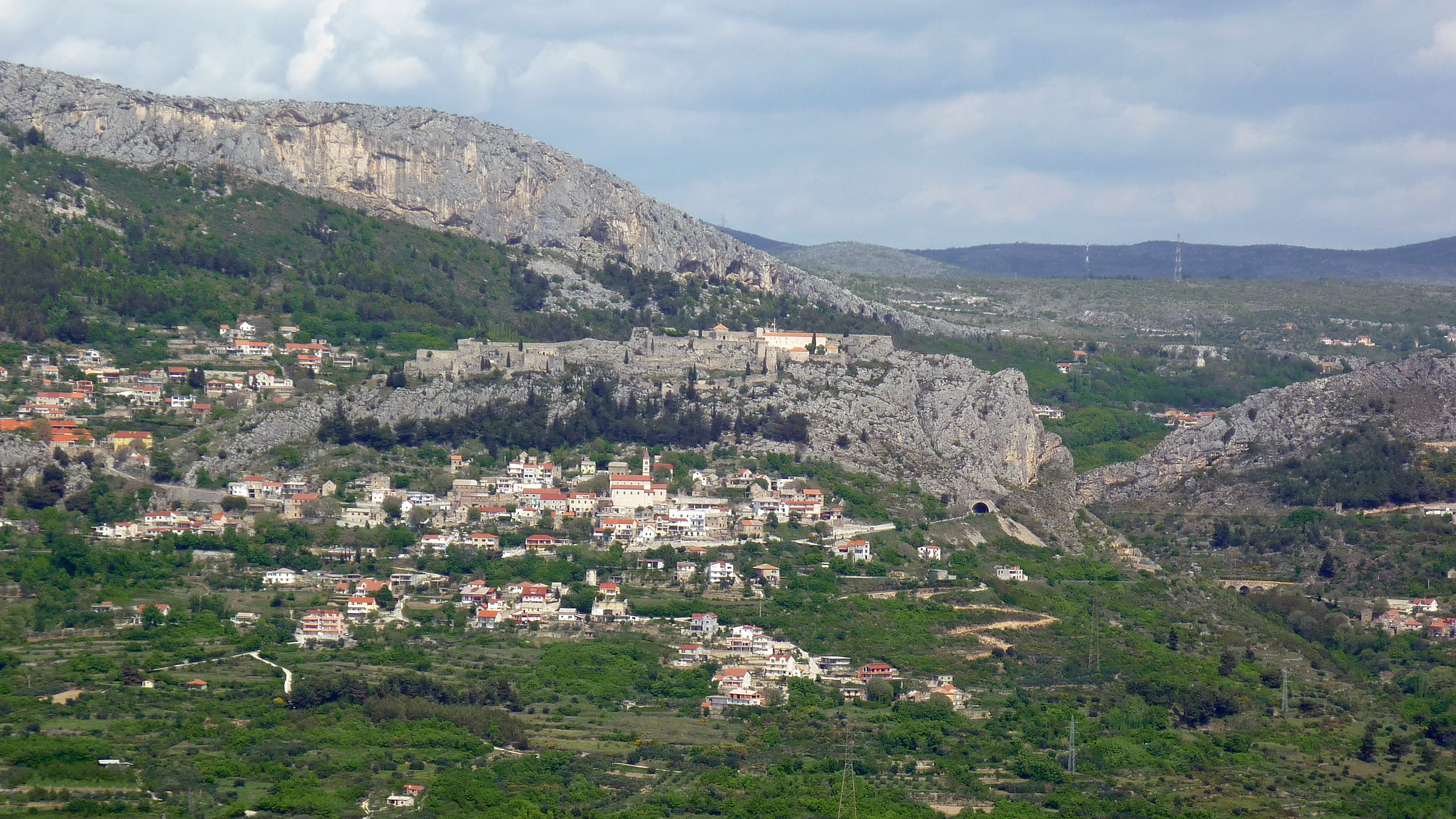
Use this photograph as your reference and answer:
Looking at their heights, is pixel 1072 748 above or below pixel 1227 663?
below

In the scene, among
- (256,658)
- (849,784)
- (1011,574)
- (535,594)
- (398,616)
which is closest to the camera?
(849,784)

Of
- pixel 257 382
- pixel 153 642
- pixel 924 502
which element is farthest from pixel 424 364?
pixel 153 642

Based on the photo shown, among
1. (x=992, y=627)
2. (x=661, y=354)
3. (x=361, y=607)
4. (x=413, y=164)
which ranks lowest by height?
(x=992, y=627)

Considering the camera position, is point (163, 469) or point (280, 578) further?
point (163, 469)

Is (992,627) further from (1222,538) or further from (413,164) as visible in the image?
(413,164)

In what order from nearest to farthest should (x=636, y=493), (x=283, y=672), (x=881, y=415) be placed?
(x=283, y=672), (x=636, y=493), (x=881, y=415)

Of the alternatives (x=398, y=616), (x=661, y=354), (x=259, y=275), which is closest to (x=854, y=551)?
(x=398, y=616)

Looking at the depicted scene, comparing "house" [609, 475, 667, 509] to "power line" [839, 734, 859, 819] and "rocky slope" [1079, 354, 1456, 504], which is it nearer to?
"power line" [839, 734, 859, 819]
